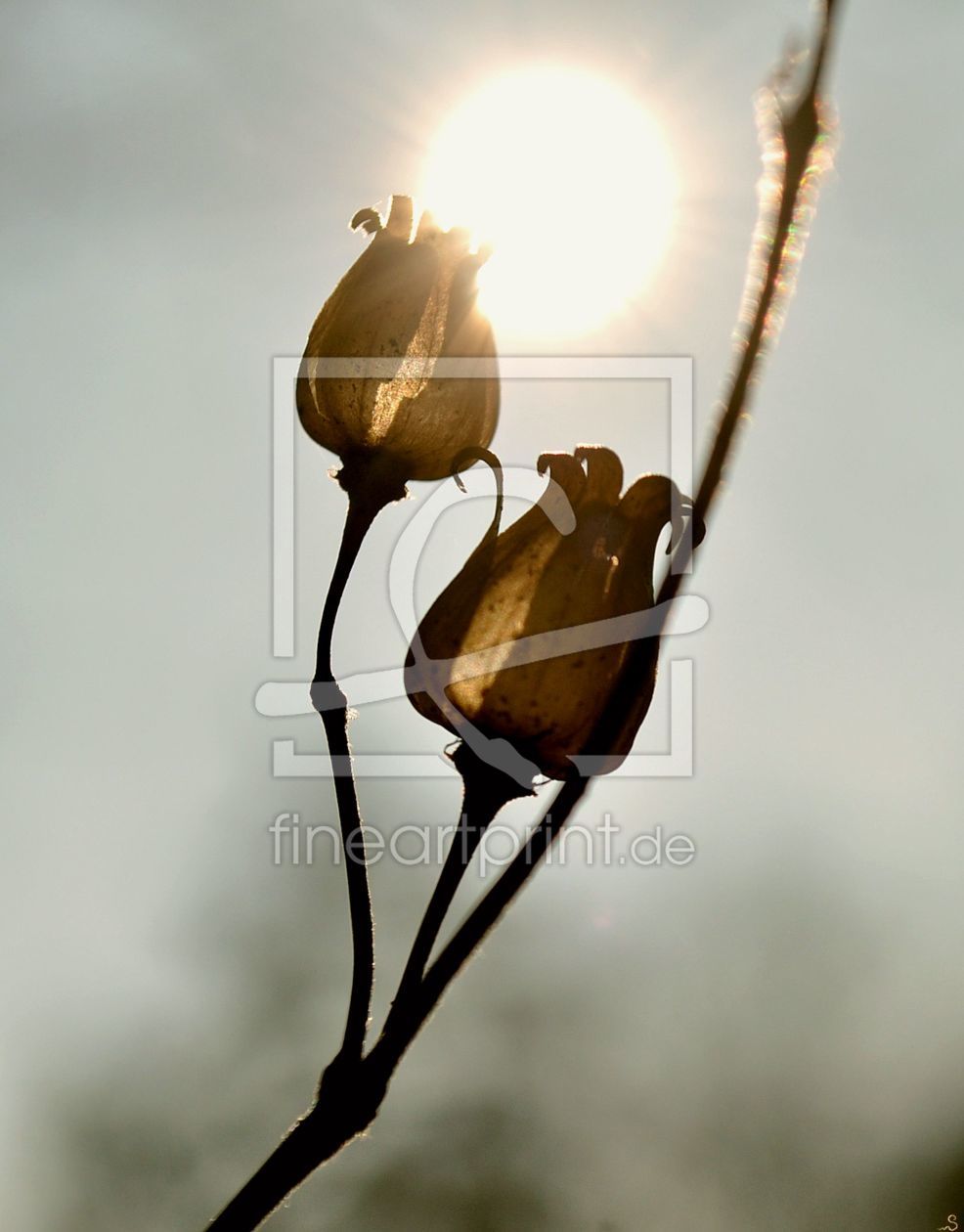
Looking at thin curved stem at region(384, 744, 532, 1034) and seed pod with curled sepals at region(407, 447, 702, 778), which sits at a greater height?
seed pod with curled sepals at region(407, 447, 702, 778)

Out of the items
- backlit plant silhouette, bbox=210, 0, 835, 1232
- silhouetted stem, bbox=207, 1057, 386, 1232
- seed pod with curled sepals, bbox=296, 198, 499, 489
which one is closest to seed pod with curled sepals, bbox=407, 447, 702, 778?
backlit plant silhouette, bbox=210, 0, 835, 1232

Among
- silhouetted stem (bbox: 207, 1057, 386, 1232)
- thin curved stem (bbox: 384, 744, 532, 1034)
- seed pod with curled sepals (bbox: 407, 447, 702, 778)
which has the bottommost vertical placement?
silhouetted stem (bbox: 207, 1057, 386, 1232)

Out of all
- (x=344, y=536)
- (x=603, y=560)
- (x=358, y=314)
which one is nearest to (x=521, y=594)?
(x=603, y=560)

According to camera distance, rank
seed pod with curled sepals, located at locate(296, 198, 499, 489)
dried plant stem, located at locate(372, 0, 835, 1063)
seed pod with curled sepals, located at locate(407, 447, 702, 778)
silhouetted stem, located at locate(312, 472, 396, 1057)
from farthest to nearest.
→ seed pod with curled sepals, located at locate(296, 198, 499, 489), seed pod with curled sepals, located at locate(407, 447, 702, 778), silhouetted stem, located at locate(312, 472, 396, 1057), dried plant stem, located at locate(372, 0, 835, 1063)

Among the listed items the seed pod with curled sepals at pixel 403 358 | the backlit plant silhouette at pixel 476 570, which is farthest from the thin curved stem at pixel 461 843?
the seed pod with curled sepals at pixel 403 358

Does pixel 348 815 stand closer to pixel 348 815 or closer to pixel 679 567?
pixel 348 815

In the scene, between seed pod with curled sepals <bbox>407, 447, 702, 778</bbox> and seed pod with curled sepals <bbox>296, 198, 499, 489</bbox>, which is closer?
seed pod with curled sepals <bbox>407, 447, 702, 778</bbox>

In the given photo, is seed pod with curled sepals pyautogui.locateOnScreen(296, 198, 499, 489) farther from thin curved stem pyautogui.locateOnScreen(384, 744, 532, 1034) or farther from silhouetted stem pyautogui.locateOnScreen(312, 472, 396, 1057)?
thin curved stem pyautogui.locateOnScreen(384, 744, 532, 1034)

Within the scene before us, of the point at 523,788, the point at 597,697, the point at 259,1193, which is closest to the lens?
the point at 259,1193

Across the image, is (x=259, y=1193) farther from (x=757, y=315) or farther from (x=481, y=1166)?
(x=481, y=1166)
